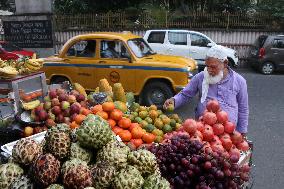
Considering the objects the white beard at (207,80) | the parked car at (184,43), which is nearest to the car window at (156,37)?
the parked car at (184,43)

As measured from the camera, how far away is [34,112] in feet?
15.8

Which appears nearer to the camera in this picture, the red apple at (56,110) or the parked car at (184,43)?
the red apple at (56,110)

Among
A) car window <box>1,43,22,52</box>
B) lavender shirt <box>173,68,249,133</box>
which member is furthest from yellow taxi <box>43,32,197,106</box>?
car window <box>1,43,22,52</box>

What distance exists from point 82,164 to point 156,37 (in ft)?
39.5

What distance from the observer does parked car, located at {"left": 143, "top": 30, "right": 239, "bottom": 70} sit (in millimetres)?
13688

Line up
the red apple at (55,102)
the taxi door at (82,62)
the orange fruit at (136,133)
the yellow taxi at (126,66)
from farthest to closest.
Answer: the taxi door at (82,62) < the yellow taxi at (126,66) < the red apple at (55,102) < the orange fruit at (136,133)

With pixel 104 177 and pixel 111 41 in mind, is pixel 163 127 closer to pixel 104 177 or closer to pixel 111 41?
pixel 104 177

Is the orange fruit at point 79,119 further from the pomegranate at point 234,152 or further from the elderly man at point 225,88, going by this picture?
the pomegranate at point 234,152

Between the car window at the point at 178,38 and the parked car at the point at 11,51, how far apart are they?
629 centimetres

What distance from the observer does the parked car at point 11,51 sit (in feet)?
47.3

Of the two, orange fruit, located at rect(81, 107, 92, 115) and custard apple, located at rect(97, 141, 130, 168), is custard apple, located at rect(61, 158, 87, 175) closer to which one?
custard apple, located at rect(97, 141, 130, 168)

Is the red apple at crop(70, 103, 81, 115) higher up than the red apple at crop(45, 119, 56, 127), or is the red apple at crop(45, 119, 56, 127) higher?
the red apple at crop(70, 103, 81, 115)

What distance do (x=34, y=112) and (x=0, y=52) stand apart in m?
11.0

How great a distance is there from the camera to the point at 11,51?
48.9ft
